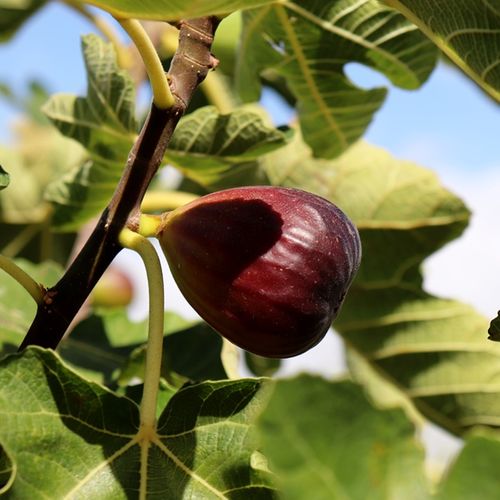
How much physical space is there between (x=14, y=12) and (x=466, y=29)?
5.73 ft

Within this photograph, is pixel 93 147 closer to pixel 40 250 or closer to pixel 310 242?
pixel 310 242

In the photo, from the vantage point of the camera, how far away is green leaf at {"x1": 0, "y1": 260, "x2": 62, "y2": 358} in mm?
1652

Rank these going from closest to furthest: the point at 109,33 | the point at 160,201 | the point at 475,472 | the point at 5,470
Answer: the point at 475,472 → the point at 5,470 → the point at 160,201 → the point at 109,33

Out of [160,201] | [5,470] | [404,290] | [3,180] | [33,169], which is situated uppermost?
[3,180]

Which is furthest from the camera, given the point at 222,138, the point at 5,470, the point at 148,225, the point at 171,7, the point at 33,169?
the point at 33,169

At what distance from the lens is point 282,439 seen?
2.39 feet

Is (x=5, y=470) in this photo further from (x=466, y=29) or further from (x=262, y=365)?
(x=262, y=365)

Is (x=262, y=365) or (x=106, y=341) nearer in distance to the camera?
(x=106, y=341)

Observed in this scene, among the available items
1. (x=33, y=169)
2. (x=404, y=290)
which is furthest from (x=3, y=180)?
(x=33, y=169)

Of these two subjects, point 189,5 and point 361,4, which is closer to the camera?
point 189,5

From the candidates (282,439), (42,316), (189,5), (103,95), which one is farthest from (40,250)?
(282,439)

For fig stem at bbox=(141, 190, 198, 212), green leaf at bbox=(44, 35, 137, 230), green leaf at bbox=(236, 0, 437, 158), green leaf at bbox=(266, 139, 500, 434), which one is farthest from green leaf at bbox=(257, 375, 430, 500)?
green leaf at bbox=(266, 139, 500, 434)

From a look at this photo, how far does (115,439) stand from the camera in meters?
1.13

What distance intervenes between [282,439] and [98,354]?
114cm
